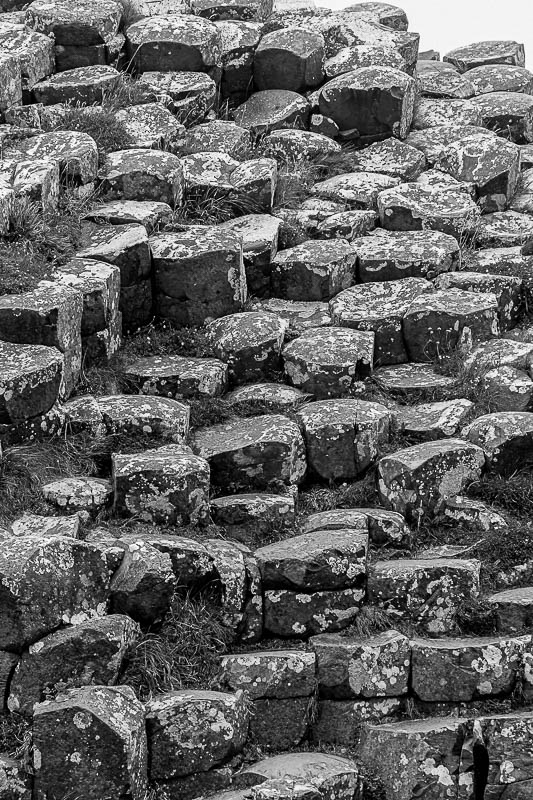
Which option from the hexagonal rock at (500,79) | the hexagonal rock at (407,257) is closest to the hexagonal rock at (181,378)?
the hexagonal rock at (407,257)

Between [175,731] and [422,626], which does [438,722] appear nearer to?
[422,626]

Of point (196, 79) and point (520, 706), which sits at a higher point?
point (196, 79)

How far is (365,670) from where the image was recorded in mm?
9422

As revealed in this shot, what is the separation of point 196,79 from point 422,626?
29.5ft

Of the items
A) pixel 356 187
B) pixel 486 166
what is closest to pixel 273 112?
pixel 356 187

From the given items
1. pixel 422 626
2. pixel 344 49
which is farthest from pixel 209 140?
pixel 422 626

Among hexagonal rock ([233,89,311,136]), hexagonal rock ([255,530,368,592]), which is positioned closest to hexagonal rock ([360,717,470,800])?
hexagonal rock ([255,530,368,592])

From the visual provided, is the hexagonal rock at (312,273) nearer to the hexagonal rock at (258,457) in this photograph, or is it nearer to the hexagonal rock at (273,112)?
the hexagonal rock at (258,457)

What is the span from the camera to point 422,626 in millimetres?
9883

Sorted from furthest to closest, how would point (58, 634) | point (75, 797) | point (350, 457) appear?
point (350, 457) → point (58, 634) → point (75, 797)

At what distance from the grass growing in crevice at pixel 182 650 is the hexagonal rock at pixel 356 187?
6.75 meters

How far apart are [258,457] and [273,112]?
273 inches

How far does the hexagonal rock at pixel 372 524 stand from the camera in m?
10.4

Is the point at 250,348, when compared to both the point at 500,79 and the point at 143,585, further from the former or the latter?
the point at 500,79
